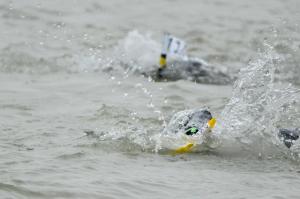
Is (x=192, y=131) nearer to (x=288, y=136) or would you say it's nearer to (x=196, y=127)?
(x=196, y=127)

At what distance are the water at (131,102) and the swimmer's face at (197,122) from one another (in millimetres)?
156

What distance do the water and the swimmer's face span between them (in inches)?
6.1

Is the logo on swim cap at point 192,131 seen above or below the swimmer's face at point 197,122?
below

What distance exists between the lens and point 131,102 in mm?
9133

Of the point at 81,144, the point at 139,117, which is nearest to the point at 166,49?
the point at 139,117

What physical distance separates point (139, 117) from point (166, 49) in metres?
2.87

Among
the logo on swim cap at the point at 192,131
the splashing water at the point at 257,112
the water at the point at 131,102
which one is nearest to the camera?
the water at the point at 131,102

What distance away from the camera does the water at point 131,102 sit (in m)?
5.81

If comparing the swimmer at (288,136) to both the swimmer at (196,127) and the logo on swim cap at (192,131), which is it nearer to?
the swimmer at (196,127)

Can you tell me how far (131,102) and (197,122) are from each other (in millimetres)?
2242

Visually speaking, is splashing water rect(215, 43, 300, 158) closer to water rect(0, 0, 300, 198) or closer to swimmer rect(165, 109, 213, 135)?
water rect(0, 0, 300, 198)

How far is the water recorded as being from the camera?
581 centimetres

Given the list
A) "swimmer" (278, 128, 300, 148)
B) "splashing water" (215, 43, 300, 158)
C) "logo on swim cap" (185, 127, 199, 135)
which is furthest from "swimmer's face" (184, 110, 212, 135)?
"swimmer" (278, 128, 300, 148)

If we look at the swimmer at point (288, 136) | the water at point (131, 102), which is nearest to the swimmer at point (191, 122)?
the water at point (131, 102)
